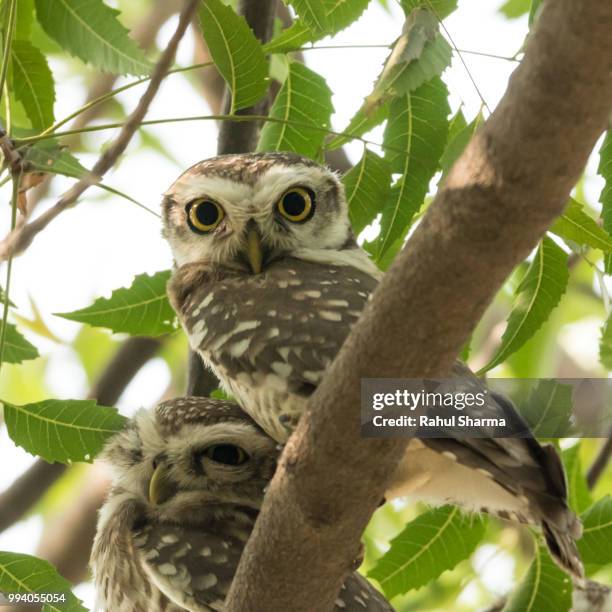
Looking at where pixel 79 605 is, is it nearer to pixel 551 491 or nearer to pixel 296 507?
pixel 296 507

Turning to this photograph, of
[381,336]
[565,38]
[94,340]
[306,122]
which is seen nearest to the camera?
[565,38]

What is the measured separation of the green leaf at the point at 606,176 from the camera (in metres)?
2.58

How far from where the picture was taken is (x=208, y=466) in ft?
9.71

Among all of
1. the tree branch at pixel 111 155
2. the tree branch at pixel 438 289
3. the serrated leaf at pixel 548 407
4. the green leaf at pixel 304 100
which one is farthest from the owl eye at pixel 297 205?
the tree branch at pixel 111 155

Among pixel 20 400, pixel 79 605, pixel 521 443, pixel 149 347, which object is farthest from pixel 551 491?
pixel 20 400

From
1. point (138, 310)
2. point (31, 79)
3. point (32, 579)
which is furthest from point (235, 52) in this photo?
point (32, 579)

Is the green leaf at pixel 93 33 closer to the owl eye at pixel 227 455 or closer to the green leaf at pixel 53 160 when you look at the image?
the green leaf at pixel 53 160

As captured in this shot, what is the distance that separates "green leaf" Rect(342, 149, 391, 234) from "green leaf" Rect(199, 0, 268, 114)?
0.35 metres

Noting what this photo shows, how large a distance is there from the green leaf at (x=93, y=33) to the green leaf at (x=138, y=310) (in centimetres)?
66

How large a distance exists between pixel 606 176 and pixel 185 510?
4.69ft

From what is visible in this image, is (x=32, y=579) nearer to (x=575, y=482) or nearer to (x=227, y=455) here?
(x=227, y=455)

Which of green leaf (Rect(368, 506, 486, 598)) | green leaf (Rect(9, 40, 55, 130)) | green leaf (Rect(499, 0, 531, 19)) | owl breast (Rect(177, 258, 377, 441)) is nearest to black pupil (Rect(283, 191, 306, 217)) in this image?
owl breast (Rect(177, 258, 377, 441))

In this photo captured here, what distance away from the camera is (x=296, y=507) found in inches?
82.4

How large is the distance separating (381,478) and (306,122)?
131 cm
